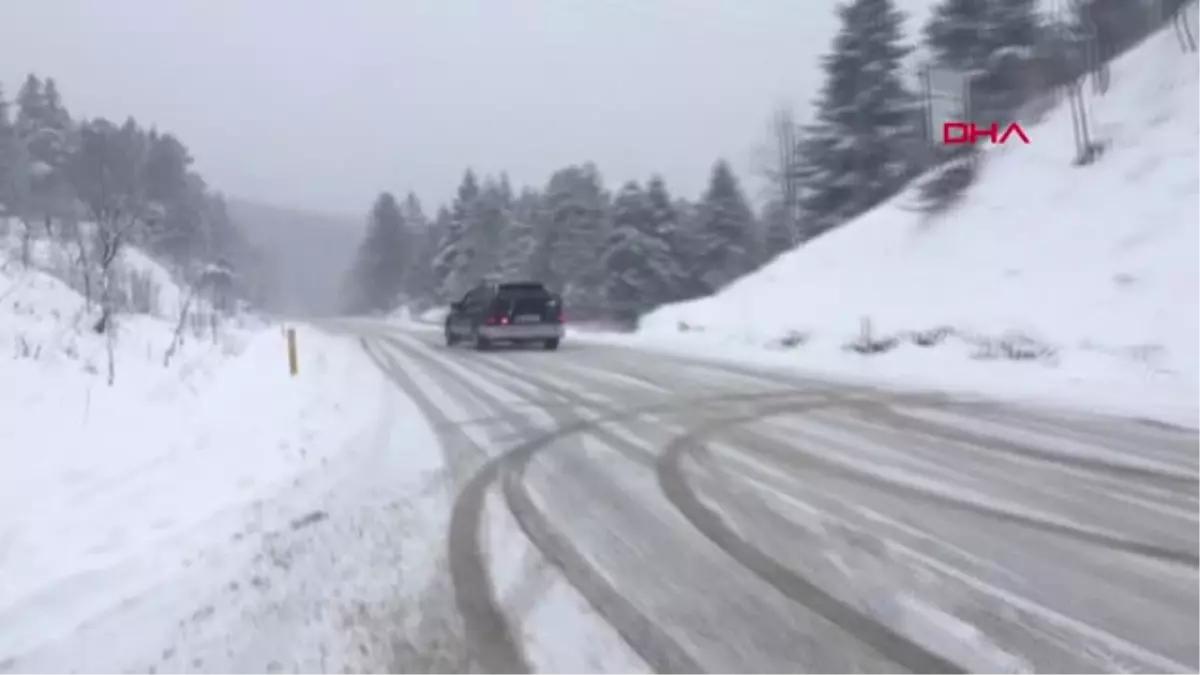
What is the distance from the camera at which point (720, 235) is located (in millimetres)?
54312

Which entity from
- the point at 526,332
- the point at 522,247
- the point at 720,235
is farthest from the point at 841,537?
the point at 522,247

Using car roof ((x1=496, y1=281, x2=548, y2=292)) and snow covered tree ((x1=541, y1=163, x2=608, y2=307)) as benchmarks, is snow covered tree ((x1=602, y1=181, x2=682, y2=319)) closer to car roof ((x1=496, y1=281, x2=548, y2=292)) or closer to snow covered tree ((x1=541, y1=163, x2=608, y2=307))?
snow covered tree ((x1=541, y1=163, x2=608, y2=307))

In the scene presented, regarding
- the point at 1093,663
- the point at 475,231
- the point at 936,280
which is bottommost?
the point at 1093,663

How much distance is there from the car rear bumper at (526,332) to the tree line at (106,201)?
32.0 ft

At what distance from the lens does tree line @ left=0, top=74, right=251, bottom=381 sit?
24156 mm

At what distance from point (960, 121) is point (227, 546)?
3924 centimetres

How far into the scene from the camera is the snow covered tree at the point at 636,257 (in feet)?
169

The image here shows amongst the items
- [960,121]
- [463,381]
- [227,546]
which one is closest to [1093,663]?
[227,546]

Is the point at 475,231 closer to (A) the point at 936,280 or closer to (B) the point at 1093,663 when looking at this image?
(A) the point at 936,280

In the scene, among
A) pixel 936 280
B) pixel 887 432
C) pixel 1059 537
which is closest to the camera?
pixel 1059 537

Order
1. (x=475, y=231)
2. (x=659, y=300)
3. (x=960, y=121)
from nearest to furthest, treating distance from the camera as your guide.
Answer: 1. (x=960, y=121)
2. (x=659, y=300)
3. (x=475, y=231)

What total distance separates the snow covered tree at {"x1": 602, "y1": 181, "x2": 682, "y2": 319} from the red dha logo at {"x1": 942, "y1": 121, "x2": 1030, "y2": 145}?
716 inches

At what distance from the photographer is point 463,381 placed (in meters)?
17.2

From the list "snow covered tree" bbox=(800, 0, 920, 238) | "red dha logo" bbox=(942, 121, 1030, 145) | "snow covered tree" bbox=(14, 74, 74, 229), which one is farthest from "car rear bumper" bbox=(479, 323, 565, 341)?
"snow covered tree" bbox=(14, 74, 74, 229)
